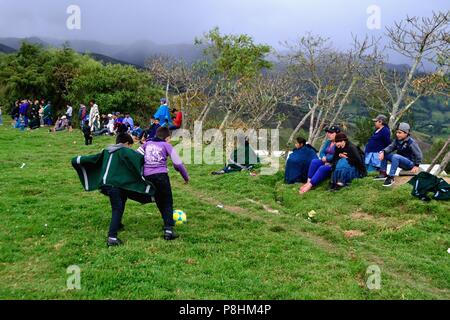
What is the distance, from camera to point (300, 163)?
653 inches

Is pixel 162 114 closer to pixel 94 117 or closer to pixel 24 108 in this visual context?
pixel 94 117

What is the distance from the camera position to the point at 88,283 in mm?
7293

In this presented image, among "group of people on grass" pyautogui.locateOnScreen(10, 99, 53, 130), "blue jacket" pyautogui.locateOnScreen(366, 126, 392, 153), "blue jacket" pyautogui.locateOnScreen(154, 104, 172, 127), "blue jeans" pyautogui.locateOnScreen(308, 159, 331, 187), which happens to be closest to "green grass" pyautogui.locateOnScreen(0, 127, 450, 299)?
"blue jeans" pyautogui.locateOnScreen(308, 159, 331, 187)

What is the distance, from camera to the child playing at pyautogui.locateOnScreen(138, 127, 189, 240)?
9.85m

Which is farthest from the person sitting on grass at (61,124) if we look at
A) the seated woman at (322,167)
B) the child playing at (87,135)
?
the seated woman at (322,167)

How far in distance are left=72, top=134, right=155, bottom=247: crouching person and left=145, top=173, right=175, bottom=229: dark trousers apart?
14cm

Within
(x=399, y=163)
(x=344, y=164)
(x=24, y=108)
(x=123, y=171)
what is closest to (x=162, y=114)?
(x=344, y=164)

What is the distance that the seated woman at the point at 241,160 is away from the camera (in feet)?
63.2

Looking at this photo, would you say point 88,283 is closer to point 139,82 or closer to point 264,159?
point 264,159

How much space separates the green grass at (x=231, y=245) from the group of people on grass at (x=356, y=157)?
500 mm

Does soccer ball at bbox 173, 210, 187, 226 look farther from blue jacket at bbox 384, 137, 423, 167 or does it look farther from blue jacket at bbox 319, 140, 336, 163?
blue jacket at bbox 384, 137, 423, 167

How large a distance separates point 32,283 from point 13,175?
10.4 m

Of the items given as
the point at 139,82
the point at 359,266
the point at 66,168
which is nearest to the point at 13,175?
the point at 66,168

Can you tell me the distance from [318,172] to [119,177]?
307 inches
